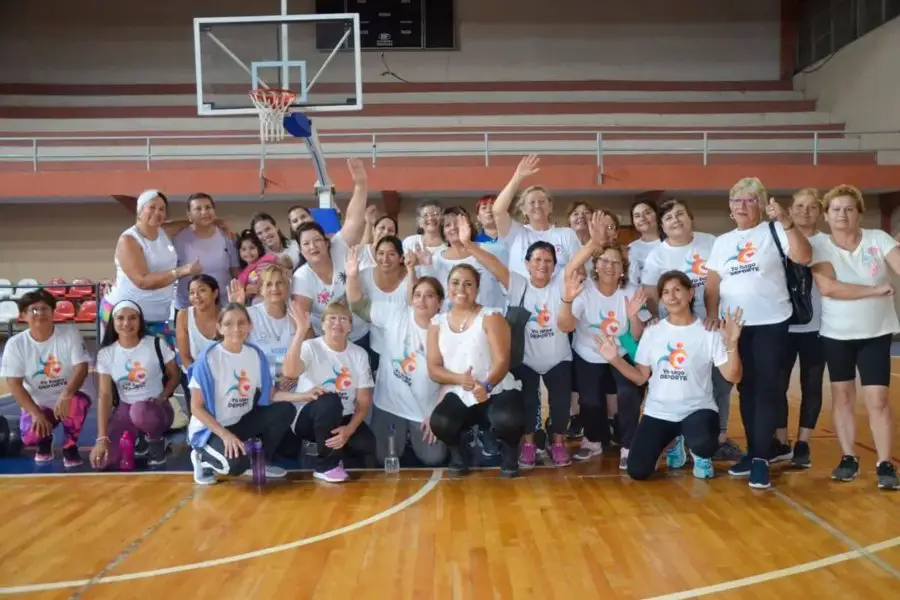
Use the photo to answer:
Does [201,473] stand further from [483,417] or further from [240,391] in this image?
[483,417]

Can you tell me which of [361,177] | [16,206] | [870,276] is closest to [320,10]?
[16,206]

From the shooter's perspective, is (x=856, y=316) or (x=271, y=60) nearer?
(x=856, y=316)

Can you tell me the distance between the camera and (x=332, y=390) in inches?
185

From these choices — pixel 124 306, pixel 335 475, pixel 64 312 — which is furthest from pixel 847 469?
pixel 64 312

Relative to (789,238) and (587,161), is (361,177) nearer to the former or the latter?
(789,238)

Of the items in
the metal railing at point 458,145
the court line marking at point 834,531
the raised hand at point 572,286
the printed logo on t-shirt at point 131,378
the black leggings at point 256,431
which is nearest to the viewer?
the court line marking at point 834,531

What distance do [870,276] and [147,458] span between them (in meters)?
4.27

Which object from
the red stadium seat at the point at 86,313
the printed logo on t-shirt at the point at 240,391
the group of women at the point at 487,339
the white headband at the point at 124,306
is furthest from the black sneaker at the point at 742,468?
the red stadium seat at the point at 86,313

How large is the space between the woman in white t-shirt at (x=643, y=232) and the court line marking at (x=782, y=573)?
228cm

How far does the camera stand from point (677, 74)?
53.4ft

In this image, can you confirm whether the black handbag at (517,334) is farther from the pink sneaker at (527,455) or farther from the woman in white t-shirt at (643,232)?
the woman in white t-shirt at (643,232)

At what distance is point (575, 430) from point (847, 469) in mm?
1825

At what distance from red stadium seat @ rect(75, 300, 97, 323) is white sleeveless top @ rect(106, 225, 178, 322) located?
7.10 m

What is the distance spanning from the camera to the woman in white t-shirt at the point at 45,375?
511 cm
